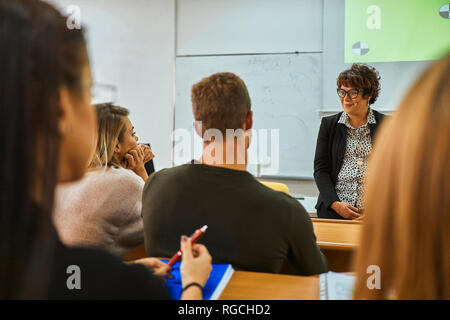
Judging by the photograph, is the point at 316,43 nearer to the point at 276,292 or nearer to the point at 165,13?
the point at 165,13

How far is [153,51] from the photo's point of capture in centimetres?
386

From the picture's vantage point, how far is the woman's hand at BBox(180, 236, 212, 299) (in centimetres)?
76

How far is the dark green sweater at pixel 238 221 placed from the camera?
102 cm

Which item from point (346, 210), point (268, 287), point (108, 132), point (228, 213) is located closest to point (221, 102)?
point (228, 213)

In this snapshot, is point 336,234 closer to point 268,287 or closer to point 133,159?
point 268,287

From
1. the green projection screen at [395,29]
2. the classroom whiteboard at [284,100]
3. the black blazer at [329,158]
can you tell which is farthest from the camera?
the classroom whiteboard at [284,100]

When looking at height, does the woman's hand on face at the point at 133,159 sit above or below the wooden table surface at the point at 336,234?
above

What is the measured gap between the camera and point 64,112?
45 cm

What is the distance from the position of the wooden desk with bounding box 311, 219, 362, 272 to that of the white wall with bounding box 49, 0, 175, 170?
2.51m

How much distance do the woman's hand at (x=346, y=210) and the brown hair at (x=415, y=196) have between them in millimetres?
1519

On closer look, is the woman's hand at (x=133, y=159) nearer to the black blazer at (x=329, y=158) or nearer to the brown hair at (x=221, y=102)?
the brown hair at (x=221, y=102)

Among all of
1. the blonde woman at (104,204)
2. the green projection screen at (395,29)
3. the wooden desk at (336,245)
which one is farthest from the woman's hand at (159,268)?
the green projection screen at (395,29)

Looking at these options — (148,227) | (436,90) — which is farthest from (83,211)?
(436,90)

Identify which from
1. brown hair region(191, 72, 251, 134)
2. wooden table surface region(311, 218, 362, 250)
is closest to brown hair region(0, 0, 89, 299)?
brown hair region(191, 72, 251, 134)
